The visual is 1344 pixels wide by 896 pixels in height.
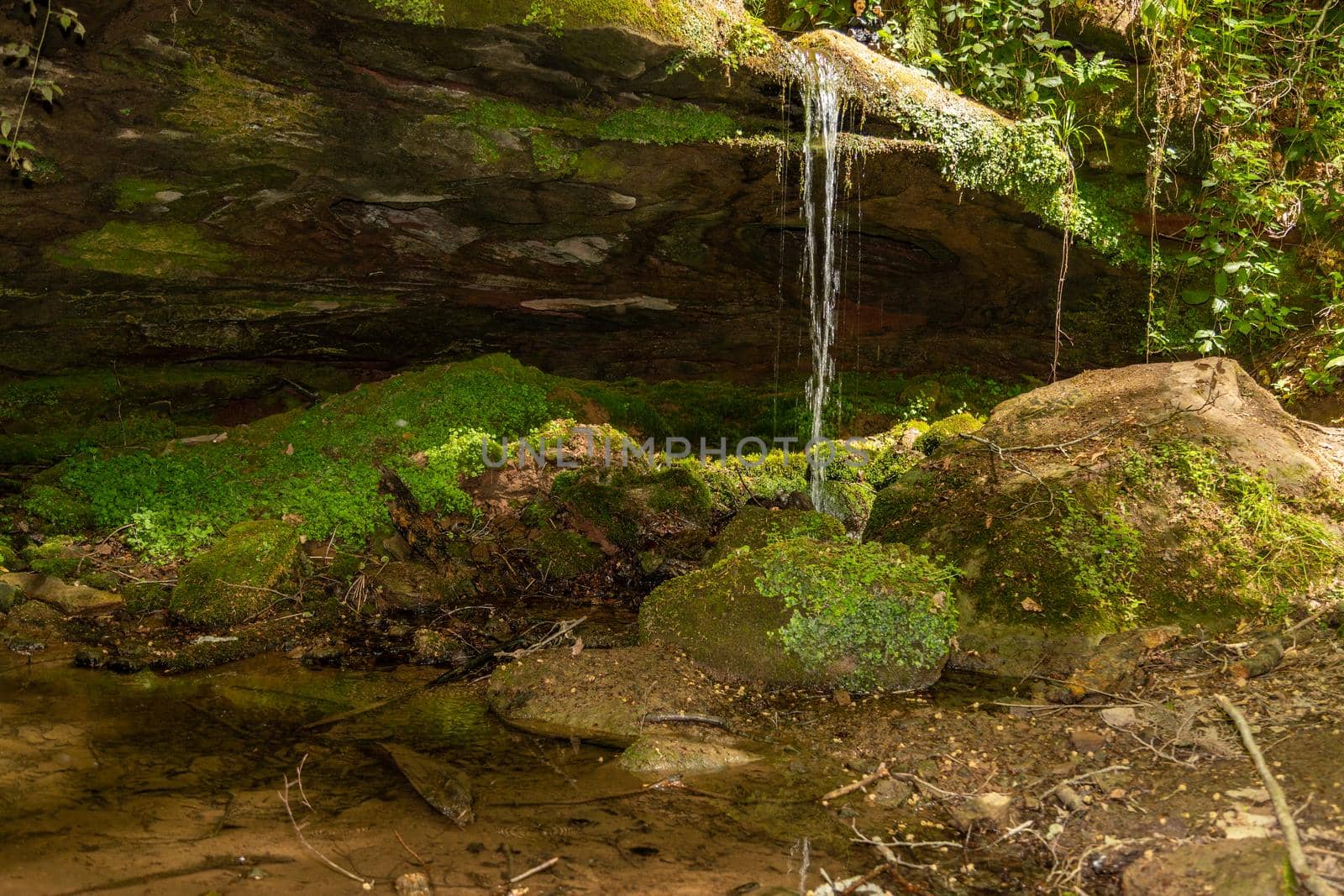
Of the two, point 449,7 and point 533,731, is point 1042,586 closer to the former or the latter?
point 533,731

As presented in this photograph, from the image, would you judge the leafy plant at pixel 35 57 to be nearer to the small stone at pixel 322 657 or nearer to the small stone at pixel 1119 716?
the small stone at pixel 322 657

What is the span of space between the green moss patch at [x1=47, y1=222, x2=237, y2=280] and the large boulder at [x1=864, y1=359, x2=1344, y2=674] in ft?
20.8

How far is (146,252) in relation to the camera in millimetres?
7379

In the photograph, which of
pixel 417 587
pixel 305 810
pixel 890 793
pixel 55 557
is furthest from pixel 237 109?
pixel 890 793

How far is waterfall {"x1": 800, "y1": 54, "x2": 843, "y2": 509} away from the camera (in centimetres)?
684

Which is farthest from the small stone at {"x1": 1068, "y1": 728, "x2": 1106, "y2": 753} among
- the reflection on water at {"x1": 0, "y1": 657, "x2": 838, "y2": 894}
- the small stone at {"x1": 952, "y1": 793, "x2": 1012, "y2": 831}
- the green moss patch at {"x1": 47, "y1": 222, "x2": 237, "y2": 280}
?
the green moss patch at {"x1": 47, "y1": 222, "x2": 237, "y2": 280}

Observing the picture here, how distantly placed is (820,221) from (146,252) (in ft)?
20.4

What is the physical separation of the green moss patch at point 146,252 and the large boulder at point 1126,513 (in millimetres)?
→ 6345

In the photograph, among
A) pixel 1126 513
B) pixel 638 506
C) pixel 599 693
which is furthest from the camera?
pixel 638 506

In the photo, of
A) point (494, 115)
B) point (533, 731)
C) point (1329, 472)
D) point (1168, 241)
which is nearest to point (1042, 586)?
point (1329, 472)

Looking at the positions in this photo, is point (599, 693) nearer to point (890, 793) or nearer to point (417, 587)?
point (890, 793)

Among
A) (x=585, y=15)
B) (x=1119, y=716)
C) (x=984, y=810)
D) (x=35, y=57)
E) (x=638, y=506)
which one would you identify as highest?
(x=585, y=15)

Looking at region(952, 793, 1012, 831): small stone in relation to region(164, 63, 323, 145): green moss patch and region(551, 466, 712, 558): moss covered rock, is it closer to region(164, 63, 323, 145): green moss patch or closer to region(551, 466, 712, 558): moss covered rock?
region(551, 466, 712, 558): moss covered rock

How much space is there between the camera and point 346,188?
7.04 metres
